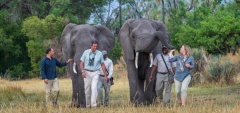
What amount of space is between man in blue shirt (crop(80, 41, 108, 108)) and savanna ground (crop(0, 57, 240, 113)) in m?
0.75

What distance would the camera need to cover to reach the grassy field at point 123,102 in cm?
1344

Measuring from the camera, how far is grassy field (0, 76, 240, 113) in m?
13.4

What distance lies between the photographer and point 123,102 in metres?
17.5

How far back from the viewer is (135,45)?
17.4 m

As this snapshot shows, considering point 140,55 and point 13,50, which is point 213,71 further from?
point 13,50

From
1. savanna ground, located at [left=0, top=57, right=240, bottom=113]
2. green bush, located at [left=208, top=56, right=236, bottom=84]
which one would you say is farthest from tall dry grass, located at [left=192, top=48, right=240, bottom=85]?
savanna ground, located at [left=0, top=57, right=240, bottom=113]

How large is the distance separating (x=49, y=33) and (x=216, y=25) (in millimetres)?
11014

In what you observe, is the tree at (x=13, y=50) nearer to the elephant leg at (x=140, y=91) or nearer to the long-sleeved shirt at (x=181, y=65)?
the elephant leg at (x=140, y=91)

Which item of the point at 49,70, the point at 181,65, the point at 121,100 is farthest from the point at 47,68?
the point at 121,100

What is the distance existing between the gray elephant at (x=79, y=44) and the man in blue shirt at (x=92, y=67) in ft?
3.69

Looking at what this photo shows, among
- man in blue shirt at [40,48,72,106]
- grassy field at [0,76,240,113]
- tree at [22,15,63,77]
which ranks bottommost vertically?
grassy field at [0,76,240,113]

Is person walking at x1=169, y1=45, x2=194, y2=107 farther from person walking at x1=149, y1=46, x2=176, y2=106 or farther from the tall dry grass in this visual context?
the tall dry grass

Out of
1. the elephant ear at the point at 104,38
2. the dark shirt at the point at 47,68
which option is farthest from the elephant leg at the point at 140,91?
the dark shirt at the point at 47,68

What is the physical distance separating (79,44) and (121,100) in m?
3.15
